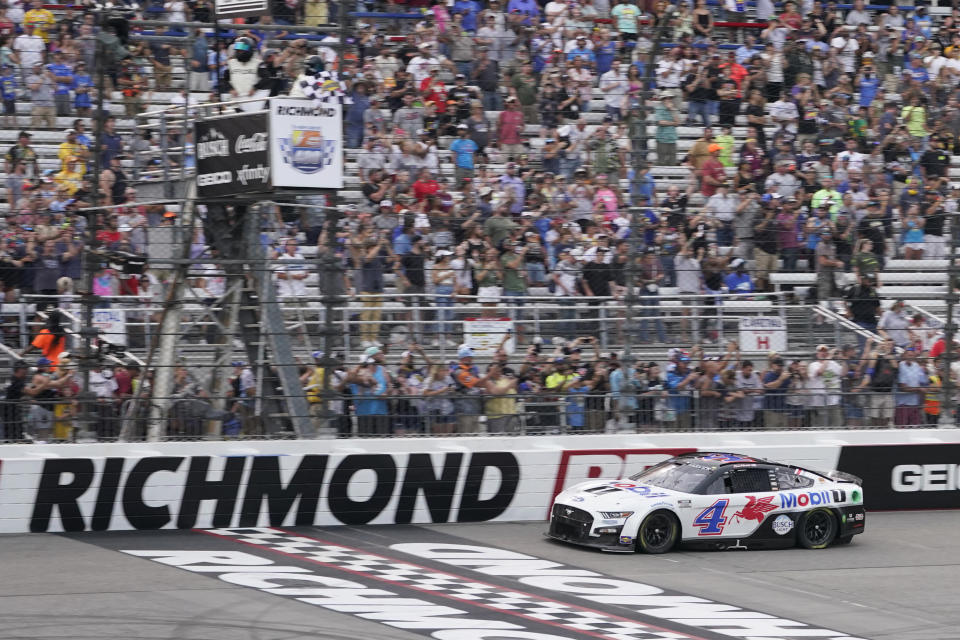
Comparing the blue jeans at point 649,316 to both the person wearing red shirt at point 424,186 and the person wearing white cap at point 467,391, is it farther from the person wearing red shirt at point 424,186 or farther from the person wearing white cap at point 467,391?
the person wearing red shirt at point 424,186

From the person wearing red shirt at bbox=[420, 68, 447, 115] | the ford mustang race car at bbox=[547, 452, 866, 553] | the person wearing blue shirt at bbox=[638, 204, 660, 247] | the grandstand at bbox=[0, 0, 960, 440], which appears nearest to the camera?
the ford mustang race car at bbox=[547, 452, 866, 553]

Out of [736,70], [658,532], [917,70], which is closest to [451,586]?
[658,532]

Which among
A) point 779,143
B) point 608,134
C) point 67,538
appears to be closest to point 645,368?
point 608,134

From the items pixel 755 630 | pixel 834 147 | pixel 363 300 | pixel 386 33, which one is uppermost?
pixel 386 33

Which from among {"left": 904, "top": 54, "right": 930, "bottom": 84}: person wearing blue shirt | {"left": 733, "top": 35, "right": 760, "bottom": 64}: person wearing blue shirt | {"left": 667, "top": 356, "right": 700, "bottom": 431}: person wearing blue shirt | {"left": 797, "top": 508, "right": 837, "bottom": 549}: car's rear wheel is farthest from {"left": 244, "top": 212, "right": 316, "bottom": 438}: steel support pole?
{"left": 904, "top": 54, "right": 930, "bottom": 84}: person wearing blue shirt

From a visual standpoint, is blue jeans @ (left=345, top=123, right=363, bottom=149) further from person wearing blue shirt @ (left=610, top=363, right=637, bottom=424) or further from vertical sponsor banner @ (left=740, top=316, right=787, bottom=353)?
vertical sponsor banner @ (left=740, top=316, right=787, bottom=353)

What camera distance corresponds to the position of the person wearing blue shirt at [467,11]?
19.1 metres

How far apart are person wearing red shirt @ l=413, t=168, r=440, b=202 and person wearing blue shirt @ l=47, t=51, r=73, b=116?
13.8 feet

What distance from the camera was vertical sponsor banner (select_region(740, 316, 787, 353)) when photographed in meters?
15.0

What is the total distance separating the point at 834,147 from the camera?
18.3m

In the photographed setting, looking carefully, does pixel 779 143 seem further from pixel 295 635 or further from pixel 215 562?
pixel 295 635

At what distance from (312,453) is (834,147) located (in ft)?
28.5

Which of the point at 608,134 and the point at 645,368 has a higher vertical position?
the point at 608,134

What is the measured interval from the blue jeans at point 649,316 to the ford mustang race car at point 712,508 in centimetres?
136
